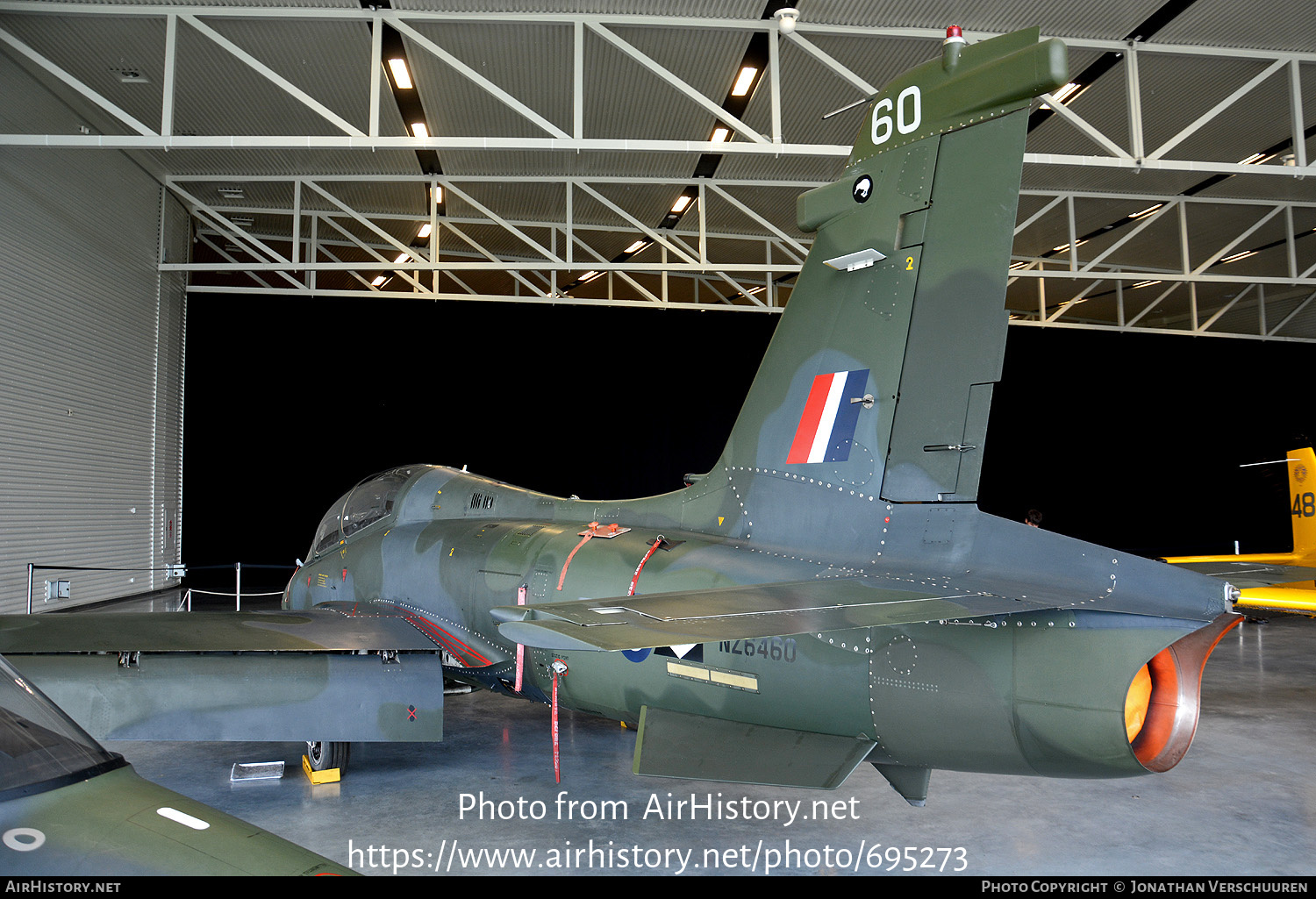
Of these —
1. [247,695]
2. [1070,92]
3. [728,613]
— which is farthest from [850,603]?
[1070,92]

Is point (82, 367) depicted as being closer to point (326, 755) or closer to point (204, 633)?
point (204, 633)

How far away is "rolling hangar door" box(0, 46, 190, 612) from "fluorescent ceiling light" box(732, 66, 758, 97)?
926 centimetres

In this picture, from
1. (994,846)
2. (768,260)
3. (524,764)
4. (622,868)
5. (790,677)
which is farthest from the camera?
(768,260)

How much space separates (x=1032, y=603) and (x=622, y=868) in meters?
2.53

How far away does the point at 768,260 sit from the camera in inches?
598

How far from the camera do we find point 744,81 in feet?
34.3

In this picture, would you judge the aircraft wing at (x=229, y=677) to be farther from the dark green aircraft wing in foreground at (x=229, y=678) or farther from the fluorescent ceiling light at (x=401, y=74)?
the fluorescent ceiling light at (x=401, y=74)

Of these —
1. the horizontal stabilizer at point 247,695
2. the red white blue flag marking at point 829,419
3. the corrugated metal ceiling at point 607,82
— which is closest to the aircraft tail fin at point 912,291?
the red white blue flag marking at point 829,419

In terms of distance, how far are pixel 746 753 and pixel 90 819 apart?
8.70 ft

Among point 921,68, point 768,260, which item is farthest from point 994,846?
point 768,260

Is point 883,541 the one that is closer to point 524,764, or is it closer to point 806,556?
point 806,556

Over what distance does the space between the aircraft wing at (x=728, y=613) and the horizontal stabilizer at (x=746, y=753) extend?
2.58ft

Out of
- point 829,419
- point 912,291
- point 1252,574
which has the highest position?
point 912,291

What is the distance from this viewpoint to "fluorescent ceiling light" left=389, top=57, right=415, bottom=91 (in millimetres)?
10016
